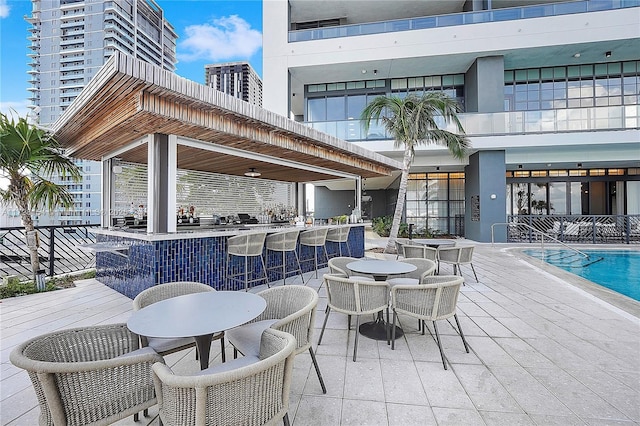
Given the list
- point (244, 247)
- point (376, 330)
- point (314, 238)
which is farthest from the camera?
point (314, 238)

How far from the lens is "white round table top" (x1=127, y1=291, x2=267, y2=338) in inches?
63.5

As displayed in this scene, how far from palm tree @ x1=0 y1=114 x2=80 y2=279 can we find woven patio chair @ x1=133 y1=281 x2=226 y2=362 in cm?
409

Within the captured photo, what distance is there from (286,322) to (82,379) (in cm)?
101

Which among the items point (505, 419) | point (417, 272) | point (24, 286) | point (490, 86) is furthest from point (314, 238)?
point (490, 86)

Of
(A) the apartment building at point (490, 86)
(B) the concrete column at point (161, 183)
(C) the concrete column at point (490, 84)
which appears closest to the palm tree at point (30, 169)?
(B) the concrete column at point (161, 183)

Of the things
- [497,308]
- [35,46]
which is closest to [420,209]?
[497,308]

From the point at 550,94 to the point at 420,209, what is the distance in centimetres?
713

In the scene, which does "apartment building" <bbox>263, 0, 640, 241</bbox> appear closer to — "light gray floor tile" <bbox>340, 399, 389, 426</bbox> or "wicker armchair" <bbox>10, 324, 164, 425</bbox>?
"light gray floor tile" <bbox>340, 399, 389, 426</bbox>

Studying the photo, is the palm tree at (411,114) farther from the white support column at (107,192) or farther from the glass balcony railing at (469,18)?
the white support column at (107,192)

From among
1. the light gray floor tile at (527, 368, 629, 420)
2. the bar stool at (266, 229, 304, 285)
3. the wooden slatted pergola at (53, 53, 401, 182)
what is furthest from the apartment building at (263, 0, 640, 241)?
the light gray floor tile at (527, 368, 629, 420)

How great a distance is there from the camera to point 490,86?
11.4 metres

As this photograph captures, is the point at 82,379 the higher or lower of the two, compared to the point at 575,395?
higher

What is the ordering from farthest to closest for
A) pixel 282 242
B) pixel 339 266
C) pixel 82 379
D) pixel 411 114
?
1. pixel 411 114
2. pixel 282 242
3. pixel 339 266
4. pixel 82 379

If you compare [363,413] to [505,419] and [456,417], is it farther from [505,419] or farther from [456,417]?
[505,419]
